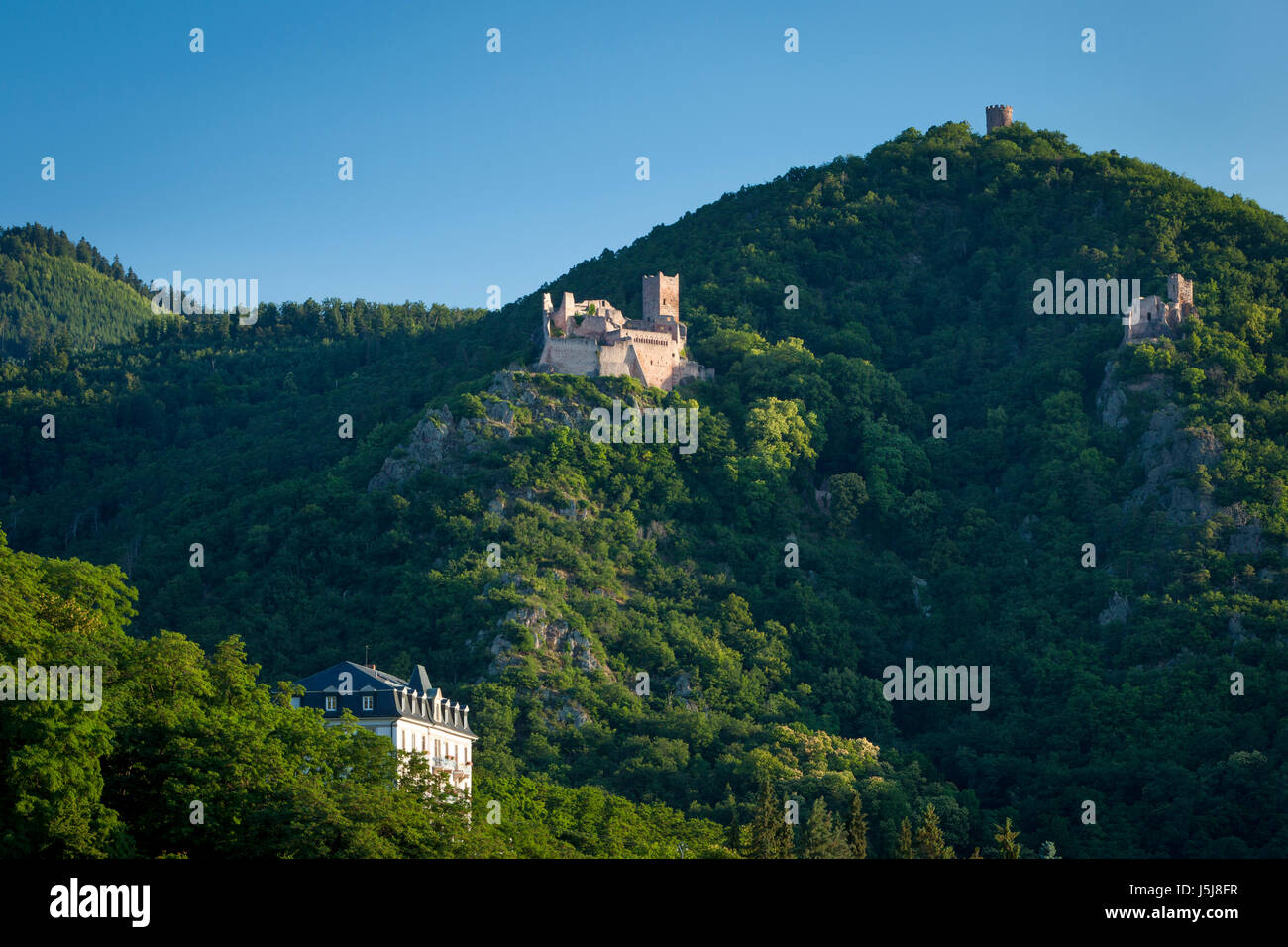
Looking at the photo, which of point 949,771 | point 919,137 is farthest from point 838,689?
point 919,137

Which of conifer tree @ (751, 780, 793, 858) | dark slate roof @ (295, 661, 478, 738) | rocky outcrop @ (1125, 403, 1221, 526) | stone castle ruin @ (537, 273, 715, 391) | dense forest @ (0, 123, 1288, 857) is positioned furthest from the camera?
stone castle ruin @ (537, 273, 715, 391)

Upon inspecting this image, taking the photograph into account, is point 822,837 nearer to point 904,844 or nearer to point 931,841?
point 904,844

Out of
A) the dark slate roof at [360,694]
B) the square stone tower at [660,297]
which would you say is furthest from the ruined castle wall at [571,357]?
the dark slate roof at [360,694]

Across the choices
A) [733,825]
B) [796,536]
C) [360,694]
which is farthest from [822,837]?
[796,536]

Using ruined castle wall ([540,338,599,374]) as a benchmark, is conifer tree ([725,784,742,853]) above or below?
below

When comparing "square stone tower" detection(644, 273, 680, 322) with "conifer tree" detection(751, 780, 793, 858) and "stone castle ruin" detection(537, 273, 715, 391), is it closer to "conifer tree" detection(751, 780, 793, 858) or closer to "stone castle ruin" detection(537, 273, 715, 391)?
"stone castle ruin" detection(537, 273, 715, 391)

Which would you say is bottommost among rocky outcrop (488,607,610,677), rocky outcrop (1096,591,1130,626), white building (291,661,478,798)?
white building (291,661,478,798)

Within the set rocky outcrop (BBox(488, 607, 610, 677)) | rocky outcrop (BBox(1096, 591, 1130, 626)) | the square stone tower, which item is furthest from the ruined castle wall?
rocky outcrop (BBox(1096, 591, 1130, 626))

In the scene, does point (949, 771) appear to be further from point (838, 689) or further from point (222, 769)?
point (222, 769)
